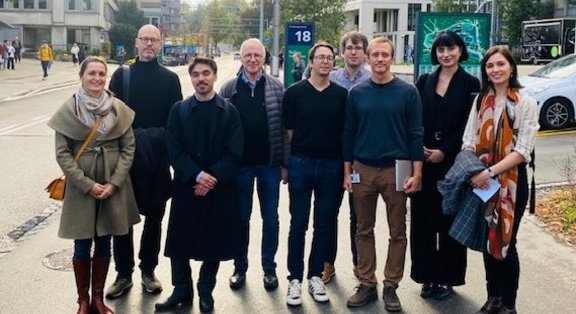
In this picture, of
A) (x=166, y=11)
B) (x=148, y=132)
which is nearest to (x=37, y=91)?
(x=148, y=132)

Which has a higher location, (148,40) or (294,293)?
(148,40)

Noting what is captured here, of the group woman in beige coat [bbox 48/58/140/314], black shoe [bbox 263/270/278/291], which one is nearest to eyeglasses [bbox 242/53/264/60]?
woman in beige coat [bbox 48/58/140/314]

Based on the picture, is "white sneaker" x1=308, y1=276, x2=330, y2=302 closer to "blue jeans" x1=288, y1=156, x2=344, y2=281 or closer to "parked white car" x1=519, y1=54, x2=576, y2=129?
"blue jeans" x1=288, y1=156, x2=344, y2=281

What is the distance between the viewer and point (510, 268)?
15.4 ft

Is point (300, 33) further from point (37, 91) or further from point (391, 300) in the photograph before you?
point (37, 91)

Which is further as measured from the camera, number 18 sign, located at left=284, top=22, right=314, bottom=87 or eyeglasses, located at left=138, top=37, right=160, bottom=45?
number 18 sign, located at left=284, top=22, right=314, bottom=87

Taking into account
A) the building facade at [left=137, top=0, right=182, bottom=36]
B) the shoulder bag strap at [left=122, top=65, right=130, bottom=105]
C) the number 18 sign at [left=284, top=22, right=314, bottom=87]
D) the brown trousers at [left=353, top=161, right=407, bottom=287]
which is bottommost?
the brown trousers at [left=353, top=161, right=407, bottom=287]

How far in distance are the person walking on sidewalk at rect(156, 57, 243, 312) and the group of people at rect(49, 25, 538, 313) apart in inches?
0.4

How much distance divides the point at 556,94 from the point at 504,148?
10673 mm

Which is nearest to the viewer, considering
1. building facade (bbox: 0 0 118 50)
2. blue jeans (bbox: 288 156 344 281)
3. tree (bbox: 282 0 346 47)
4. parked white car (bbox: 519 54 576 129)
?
blue jeans (bbox: 288 156 344 281)

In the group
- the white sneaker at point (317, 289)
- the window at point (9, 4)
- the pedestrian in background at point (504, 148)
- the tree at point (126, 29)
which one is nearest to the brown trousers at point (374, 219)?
the white sneaker at point (317, 289)

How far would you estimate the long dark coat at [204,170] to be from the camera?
4.84 m

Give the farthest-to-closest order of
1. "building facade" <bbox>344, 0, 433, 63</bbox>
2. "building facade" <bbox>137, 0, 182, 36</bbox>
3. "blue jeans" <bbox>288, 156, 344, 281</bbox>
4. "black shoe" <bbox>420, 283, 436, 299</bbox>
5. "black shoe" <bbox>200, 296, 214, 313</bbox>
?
1. "building facade" <bbox>137, 0, 182, 36</bbox>
2. "building facade" <bbox>344, 0, 433, 63</bbox>
3. "black shoe" <bbox>420, 283, 436, 299</bbox>
4. "blue jeans" <bbox>288, 156, 344, 281</bbox>
5. "black shoe" <bbox>200, 296, 214, 313</bbox>

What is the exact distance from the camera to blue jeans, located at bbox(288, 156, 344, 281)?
519cm
